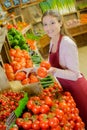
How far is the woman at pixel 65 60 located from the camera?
8.52 ft

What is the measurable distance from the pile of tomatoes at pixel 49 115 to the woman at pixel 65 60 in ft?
0.71

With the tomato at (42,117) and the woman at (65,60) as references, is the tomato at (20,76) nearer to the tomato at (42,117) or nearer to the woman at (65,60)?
the woman at (65,60)

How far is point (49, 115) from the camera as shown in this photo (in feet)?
7.13

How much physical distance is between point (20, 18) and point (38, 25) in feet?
3.51

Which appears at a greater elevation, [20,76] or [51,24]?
[51,24]

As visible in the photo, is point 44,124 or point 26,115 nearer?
point 44,124

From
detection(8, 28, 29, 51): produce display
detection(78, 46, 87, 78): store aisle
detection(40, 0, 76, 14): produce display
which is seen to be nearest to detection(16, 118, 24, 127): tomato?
detection(8, 28, 29, 51): produce display

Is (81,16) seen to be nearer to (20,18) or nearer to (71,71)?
(20,18)

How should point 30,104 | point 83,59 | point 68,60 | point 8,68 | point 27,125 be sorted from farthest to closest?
point 83,59 < point 8,68 < point 68,60 < point 30,104 < point 27,125

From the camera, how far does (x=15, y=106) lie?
89.7 inches

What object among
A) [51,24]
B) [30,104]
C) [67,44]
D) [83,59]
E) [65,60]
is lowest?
[83,59]

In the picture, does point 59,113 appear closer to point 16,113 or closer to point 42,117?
point 42,117

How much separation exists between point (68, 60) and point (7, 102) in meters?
0.68

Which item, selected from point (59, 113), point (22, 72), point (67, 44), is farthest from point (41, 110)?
point (22, 72)
